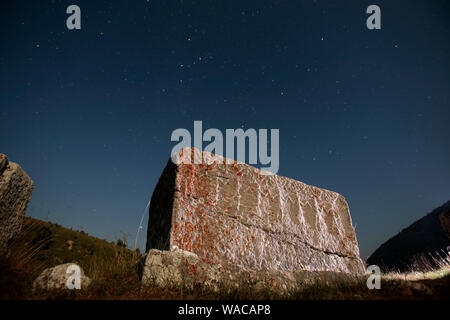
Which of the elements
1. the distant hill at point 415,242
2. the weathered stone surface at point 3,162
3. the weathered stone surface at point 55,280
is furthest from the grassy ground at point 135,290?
the distant hill at point 415,242

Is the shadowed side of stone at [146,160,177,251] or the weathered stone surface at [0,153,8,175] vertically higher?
the weathered stone surface at [0,153,8,175]

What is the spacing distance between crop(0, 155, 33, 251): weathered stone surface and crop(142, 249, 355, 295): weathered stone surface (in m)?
1.50

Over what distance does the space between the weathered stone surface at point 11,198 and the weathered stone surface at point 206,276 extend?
4.91 feet

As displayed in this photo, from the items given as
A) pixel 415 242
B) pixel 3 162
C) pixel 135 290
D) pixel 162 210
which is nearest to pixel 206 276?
pixel 135 290

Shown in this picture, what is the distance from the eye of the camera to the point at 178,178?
2.65 meters

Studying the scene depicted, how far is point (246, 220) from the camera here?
2.86m

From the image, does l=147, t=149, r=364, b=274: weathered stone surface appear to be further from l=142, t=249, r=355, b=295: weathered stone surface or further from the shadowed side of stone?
l=142, t=249, r=355, b=295: weathered stone surface

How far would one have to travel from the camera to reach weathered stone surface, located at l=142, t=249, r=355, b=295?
2.08 metres

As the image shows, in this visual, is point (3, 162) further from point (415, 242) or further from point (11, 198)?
point (415, 242)

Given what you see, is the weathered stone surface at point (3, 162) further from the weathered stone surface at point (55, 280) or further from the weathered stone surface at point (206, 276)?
the weathered stone surface at point (206, 276)

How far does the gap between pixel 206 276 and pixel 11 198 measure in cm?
209

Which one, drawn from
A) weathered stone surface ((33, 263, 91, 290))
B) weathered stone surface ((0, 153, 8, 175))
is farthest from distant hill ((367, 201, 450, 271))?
weathered stone surface ((0, 153, 8, 175))
